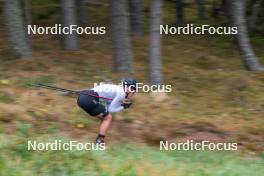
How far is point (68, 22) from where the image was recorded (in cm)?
1953

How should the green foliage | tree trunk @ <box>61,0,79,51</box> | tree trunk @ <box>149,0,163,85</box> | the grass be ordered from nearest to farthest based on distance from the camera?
1. the grass
2. the green foliage
3. tree trunk @ <box>149,0,163,85</box>
4. tree trunk @ <box>61,0,79,51</box>

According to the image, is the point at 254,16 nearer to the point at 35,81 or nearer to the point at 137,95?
the point at 137,95

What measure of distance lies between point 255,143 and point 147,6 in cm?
1454

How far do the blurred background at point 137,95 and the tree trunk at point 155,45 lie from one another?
3cm

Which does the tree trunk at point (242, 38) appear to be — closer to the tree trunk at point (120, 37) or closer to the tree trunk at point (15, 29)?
the tree trunk at point (120, 37)

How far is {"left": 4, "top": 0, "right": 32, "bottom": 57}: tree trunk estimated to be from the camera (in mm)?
18047

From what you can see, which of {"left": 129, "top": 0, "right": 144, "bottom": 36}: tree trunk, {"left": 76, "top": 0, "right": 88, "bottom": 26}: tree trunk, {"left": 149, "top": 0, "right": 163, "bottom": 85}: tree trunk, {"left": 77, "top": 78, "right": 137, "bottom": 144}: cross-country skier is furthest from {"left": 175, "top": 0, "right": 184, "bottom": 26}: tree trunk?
{"left": 77, "top": 78, "right": 137, "bottom": 144}: cross-country skier

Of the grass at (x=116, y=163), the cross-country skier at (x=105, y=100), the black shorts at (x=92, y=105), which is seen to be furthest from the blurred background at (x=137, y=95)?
the black shorts at (x=92, y=105)

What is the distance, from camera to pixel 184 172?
10406 mm

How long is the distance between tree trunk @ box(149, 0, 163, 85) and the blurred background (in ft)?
0.10

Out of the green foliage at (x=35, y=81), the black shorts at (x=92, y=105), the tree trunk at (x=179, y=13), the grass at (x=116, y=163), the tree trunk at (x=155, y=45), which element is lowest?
the grass at (x=116, y=163)

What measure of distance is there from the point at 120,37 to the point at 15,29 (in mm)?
3388

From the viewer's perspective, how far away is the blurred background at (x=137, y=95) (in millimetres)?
10828

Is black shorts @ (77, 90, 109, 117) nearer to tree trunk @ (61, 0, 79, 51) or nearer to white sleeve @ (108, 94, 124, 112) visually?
white sleeve @ (108, 94, 124, 112)
